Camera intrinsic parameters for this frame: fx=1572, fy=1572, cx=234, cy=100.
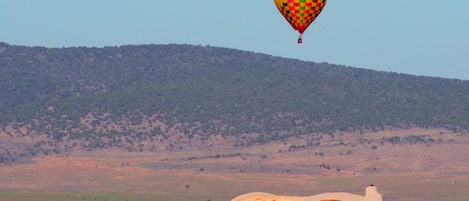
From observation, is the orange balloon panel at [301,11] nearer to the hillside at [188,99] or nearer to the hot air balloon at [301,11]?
the hot air balloon at [301,11]

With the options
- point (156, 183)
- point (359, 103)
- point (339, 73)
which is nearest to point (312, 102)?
point (359, 103)

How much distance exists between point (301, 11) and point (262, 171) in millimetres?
67302

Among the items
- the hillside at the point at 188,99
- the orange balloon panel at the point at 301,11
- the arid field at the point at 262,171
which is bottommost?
the orange balloon panel at the point at 301,11

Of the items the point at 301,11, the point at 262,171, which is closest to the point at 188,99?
the point at 262,171

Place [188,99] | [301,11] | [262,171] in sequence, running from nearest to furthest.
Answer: [301,11] → [262,171] → [188,99]

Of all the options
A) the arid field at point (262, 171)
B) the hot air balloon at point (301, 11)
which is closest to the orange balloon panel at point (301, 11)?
the hot air balloon at point (301, 11)

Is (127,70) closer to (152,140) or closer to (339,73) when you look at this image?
(339,73)

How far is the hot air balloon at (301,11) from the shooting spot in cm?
4975

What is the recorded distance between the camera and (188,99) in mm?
142375

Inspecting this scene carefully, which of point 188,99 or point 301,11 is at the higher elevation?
point 188,99

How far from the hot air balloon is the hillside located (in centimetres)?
7526

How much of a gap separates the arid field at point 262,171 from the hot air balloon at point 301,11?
150 feet

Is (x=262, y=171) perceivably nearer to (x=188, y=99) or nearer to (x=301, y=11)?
(x=188, y=99)

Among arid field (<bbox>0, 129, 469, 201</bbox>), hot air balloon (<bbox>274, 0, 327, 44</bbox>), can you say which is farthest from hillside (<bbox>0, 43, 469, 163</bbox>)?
hot air balloon (<bbox>274, 0, 327, 44</bbox>)
